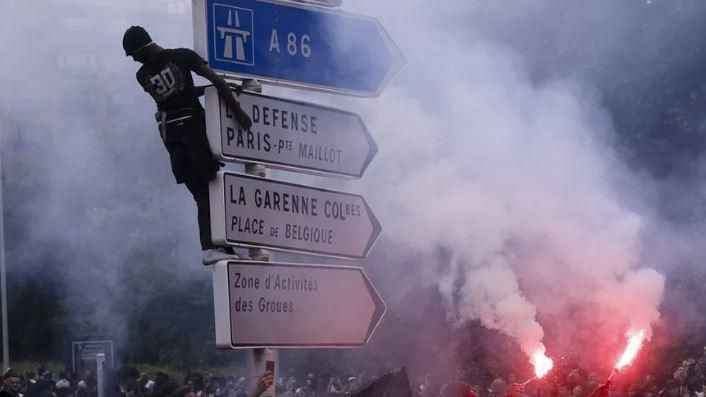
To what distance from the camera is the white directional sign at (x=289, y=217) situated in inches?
147

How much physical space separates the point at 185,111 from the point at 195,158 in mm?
228

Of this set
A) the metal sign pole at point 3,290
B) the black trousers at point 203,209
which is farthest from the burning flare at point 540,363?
the metal sign pole at point 3,290

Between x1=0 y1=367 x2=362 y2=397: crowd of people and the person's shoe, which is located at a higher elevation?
x1=0 y1=367 x2=362 y2=397: crowd of people

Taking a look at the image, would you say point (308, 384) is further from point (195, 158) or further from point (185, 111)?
point (195, 158)

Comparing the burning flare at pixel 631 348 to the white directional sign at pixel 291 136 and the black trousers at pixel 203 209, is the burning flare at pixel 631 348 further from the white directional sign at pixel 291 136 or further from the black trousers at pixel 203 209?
the black trousers at pixel 203 209

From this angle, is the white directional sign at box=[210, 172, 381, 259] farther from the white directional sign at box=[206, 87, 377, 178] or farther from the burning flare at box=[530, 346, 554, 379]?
the burning flare at box=[530, 346, 554, 379]

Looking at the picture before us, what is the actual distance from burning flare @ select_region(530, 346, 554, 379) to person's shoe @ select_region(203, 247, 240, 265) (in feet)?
28.9

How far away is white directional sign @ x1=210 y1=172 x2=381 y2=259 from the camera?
3.72 metres

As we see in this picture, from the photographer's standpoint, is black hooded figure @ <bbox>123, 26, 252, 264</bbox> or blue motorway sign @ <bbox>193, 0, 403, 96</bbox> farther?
blue motorway sign @ <bbox>193, 0, 403, 96</bbox>

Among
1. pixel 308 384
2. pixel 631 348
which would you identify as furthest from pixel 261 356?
pixel 308 384

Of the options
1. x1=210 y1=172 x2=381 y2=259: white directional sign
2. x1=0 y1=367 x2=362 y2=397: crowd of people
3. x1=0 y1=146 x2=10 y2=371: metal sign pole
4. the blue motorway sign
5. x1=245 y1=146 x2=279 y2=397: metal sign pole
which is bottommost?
x1=245 y1=146 x2=279 y2=397: metal sign pole

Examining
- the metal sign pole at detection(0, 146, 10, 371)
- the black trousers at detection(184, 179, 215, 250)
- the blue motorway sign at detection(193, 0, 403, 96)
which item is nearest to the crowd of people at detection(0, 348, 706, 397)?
the metal sign pole at detection(0, 146, 10, 371)

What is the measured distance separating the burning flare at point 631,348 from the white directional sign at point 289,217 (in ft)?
28.1

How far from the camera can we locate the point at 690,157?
16.1m
